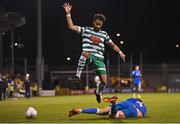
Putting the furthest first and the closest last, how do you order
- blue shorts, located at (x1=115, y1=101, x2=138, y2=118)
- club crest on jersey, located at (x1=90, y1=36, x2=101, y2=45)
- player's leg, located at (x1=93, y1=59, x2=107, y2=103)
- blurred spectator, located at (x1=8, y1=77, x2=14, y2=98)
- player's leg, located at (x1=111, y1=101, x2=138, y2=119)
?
blurred spectator, located at (x1=8, y1=77, x2=14, y2=98) → player's leg, located at (x1=93, y1=59, x2=107, y2=103) → club crest on jersey, located at (x1=90, y1=36, x2=101, y2=45) → blue shorts, located at (x1=115, y1=101, x2=138, y2=118) → player's leg, located at (x1=111, y1=101, x2=138, y2=119)

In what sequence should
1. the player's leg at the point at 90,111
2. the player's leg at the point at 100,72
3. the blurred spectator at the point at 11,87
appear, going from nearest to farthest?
the player's leg at the point at 90,111 < the player's leg at the point at 100,72 < the blurred spectator at the point at 11,87

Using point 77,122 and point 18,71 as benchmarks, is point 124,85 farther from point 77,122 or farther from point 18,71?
point 77,122

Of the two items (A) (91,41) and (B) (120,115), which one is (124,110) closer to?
(B) (120,115)

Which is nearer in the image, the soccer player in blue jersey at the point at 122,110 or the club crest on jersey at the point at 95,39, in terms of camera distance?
the soccer player in blue jersey at the point at 122,110

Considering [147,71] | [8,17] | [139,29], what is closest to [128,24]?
[139,29]

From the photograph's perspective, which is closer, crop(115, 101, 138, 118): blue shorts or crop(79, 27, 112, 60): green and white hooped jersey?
crop(115, 101, 138, 118): blue shorts

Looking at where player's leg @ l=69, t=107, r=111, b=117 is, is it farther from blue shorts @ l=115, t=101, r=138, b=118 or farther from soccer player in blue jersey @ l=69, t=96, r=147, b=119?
blue shorts @ l=115, t=101, r=138, b=118

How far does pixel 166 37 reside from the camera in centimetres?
6500

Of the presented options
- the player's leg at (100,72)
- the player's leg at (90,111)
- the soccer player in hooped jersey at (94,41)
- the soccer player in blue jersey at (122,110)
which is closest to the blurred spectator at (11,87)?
the player's leg at (100,72)

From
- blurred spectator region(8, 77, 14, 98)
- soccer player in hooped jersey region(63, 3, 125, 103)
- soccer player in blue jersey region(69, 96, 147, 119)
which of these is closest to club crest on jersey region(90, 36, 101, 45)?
soccer player in hooped jersey region(63, 3, 125, 103)

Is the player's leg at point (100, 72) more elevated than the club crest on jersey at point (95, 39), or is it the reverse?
the club crest on jersey at point (95, 39)

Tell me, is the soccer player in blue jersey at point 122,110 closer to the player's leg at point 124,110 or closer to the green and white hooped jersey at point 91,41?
the player's leg at point 124,110

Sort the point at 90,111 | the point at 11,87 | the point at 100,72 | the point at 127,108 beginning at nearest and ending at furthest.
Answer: the point at 90,111 < the point at 127,108 < the point at 100,72 < the point at 11,87

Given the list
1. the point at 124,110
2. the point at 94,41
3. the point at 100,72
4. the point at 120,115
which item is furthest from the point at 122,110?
the point at 94,41
